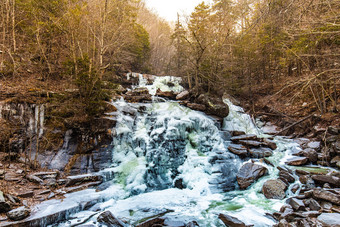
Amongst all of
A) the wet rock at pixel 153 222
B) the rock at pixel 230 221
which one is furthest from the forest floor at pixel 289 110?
the wet rock at pixel 153 222

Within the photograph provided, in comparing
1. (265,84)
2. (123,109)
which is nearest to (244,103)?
(265,84)

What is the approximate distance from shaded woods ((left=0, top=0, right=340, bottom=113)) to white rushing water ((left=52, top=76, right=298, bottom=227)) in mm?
2797

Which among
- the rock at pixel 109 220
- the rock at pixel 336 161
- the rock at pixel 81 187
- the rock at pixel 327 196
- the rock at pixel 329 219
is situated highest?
the rock at pixel 336 161

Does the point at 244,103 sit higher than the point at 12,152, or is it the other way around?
the point at 244,103

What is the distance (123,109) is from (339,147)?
9855 millimetres

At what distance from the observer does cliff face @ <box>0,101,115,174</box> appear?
670 centimetres

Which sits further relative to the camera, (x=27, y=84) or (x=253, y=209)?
(x=27, y=84)

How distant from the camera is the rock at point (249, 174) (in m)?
6.47

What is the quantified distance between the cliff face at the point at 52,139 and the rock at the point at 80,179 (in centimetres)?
48

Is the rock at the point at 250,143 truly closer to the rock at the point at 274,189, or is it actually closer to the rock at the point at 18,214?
the rock at the point at 274,189

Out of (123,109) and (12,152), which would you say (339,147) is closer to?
(123,109)

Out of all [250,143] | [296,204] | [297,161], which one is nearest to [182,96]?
[250,143]

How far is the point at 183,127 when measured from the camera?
366 inches

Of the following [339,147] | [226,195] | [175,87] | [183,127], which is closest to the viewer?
[226,195]
